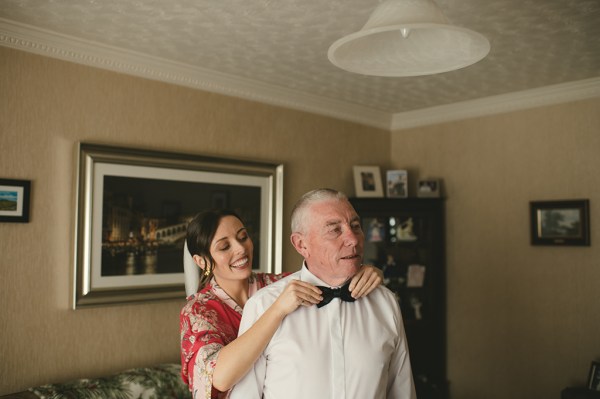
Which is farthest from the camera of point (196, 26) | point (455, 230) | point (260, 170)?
point (455, 230)

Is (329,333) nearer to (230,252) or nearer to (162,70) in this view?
(230,252)

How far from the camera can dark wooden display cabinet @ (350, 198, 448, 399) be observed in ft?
→ 16.5

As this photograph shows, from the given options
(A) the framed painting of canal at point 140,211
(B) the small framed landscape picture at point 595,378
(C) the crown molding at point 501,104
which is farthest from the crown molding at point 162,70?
(B) the small framed landscape picture at point 595,378

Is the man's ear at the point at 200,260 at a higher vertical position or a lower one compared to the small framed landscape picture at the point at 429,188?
lower

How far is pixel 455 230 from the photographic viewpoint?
17.0 ft

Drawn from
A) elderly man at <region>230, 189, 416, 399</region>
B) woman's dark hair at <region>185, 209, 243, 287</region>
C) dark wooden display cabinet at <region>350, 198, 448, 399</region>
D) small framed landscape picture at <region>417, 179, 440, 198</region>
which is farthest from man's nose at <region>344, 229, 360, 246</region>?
small framed landscape picture at <region>417, 179, 440, 198</region>

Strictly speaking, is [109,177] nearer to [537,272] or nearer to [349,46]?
[349,46]

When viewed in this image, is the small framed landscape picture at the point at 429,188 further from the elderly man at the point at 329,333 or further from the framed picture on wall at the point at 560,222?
the elderly man at the point at 329,333

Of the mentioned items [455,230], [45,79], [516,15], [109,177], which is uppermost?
[516,15]

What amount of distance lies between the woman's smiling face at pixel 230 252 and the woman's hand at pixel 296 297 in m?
0.60

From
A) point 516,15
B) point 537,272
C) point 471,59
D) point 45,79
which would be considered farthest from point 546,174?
point 45,79

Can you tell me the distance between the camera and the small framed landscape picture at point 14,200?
10.5ft

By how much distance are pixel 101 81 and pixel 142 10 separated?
0.82m

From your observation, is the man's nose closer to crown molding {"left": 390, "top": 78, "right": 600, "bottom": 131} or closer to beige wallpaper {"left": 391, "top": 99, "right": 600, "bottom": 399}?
beige wallpaper {"left": 391, "top": 99, "right": 600, "bottom": 399}
